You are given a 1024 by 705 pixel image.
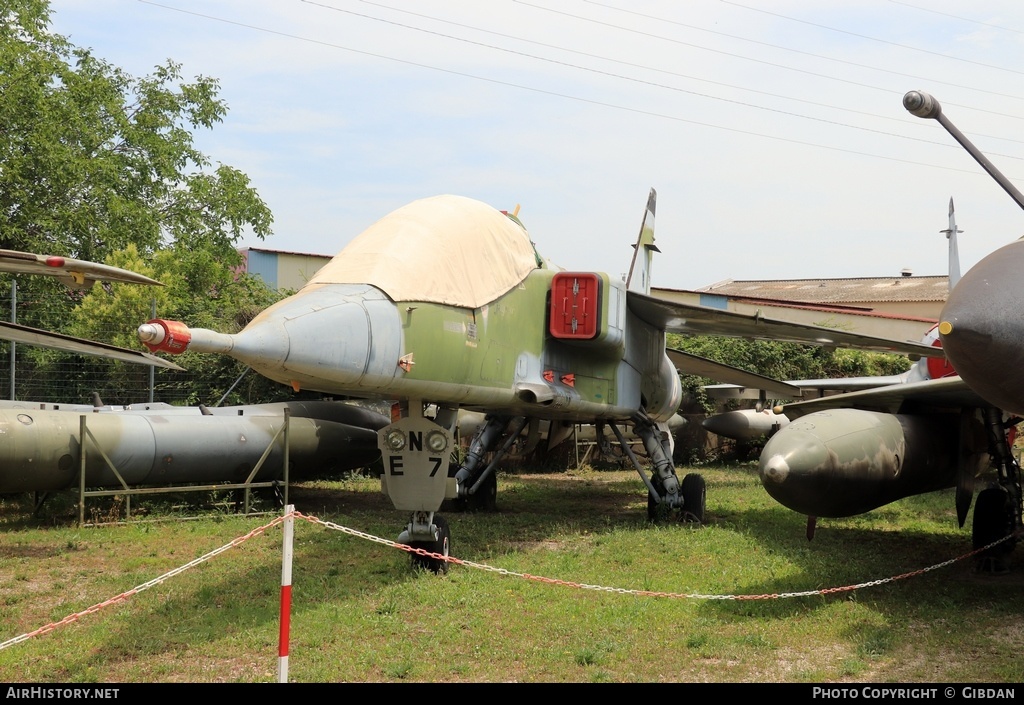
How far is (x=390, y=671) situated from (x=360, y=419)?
8.87m

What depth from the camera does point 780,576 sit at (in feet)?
28.2

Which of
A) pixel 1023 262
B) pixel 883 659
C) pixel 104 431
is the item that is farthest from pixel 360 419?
pixel 1023 262

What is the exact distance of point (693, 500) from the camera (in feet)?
38.8

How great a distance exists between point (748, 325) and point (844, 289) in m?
36.0

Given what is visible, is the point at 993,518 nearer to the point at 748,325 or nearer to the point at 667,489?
the point at 748,325

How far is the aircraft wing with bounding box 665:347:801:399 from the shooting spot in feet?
47.0

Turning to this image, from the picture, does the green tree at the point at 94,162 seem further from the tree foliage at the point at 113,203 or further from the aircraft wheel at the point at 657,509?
the aircraft wheel at the point at 657,509

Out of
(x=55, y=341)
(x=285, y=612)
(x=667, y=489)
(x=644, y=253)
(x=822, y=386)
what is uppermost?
(x=644, y=253)

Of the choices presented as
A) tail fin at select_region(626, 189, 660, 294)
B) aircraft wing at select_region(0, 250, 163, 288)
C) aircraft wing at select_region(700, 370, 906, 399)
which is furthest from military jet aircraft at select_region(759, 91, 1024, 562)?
aircraft wing at select_region(700, 370, 906, 399)

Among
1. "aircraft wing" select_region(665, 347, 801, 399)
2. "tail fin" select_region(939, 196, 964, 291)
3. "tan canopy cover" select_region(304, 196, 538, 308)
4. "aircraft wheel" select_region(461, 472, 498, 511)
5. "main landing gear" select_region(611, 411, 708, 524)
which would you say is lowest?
A: "aircraft wheel" select_region(461, 472, 498, 511)

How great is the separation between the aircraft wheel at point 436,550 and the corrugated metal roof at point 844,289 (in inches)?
1223

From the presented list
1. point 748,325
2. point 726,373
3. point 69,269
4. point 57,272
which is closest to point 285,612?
point 69,269

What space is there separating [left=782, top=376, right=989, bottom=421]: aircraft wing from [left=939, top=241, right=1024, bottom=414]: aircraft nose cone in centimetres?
261

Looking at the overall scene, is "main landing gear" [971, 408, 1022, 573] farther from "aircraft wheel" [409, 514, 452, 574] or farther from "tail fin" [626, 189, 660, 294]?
"tail fin" [626, 189, 660, 294]
